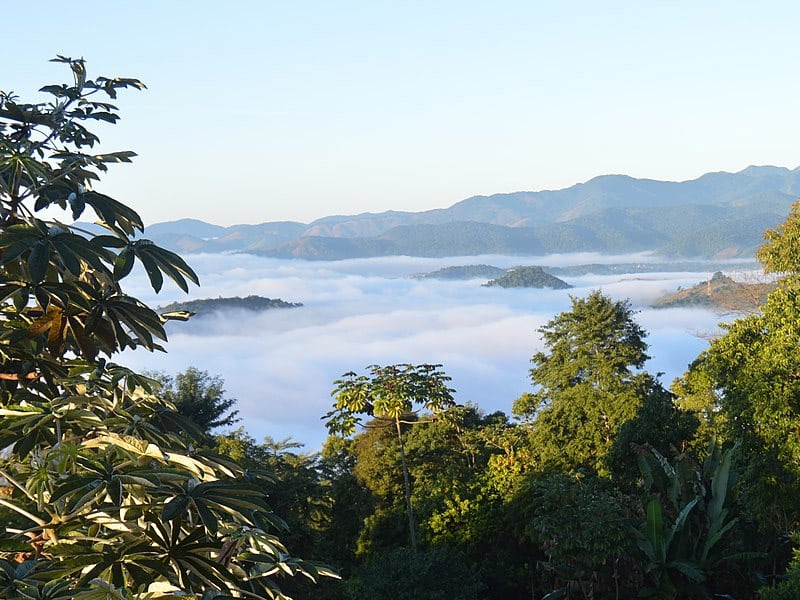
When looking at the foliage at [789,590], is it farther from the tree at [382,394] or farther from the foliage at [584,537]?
the tree at [382,394]

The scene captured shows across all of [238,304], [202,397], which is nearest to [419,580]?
[202,397]

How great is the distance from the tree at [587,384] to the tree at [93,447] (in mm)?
13843

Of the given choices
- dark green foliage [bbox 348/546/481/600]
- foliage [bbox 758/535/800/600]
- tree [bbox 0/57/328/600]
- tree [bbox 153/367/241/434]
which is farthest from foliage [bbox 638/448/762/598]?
tree [bbox 153/367/241/434]

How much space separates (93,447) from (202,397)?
26010 millimetres

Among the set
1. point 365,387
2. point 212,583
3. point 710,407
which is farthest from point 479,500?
point 212,583

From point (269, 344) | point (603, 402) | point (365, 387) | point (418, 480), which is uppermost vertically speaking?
point (365, 387)

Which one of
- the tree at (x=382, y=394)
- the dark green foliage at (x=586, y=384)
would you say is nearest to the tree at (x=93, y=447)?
the tree at (x=382, y=394)

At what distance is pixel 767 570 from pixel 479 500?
20.9 ft

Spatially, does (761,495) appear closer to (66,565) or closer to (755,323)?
(755,323)

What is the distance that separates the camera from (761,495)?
10.3 meters

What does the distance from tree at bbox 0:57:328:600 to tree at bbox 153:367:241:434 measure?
22.8 meters

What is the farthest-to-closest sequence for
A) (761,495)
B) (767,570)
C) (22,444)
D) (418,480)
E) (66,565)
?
(418,480) < (767,570) < (761,495) < (22,444) < (66,565)

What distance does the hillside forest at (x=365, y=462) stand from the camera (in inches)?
91.0

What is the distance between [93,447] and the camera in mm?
2572
